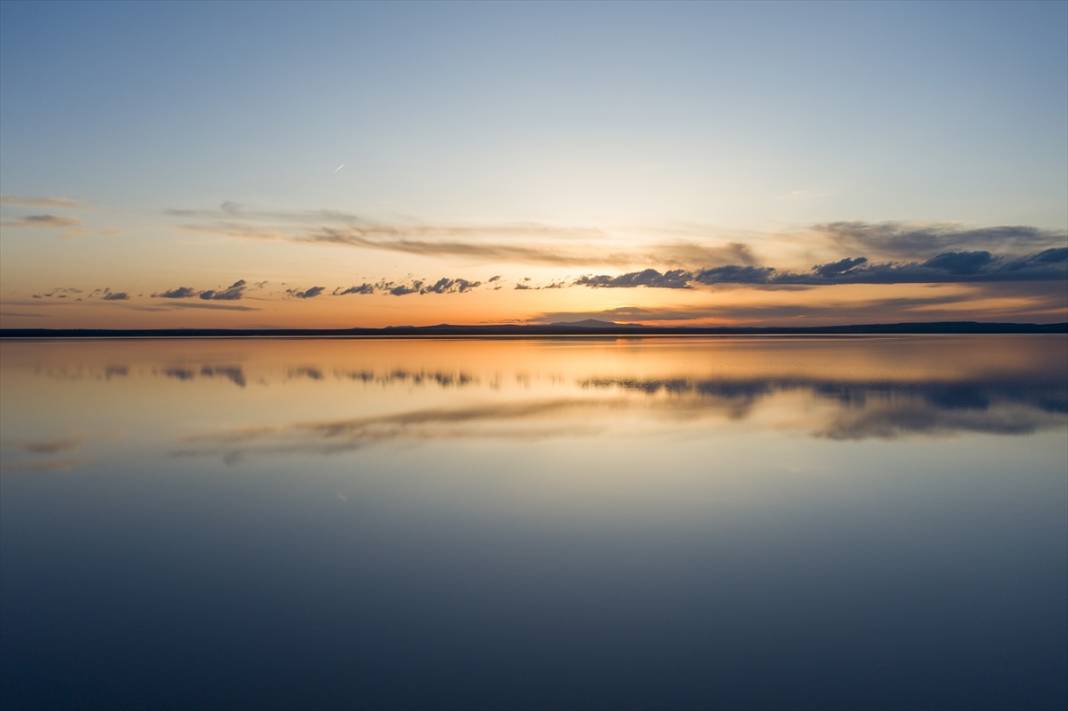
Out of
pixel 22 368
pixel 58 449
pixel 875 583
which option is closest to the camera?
pixel 875 583

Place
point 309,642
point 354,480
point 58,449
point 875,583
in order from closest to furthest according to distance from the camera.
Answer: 1. point 309,642
2. point 875,583
3. point 354,480
4. point 58,449

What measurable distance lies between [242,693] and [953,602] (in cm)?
487

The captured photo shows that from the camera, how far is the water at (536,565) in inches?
171

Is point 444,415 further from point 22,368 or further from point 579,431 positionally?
point 22,368

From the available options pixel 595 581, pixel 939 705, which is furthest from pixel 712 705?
pixel 595 581

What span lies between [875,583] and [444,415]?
36.7 ft

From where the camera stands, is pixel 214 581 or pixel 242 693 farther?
pixel 214 581

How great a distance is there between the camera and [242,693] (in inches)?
164

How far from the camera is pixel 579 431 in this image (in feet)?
45.5

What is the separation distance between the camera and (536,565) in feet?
20.9

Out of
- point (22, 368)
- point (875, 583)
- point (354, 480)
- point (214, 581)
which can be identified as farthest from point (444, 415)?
point (22, 368)

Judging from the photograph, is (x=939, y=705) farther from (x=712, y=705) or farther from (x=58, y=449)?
(x=58, y=449)

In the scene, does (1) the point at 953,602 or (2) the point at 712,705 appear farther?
(1) the point at 953,602

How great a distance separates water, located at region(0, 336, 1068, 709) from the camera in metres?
4.34
